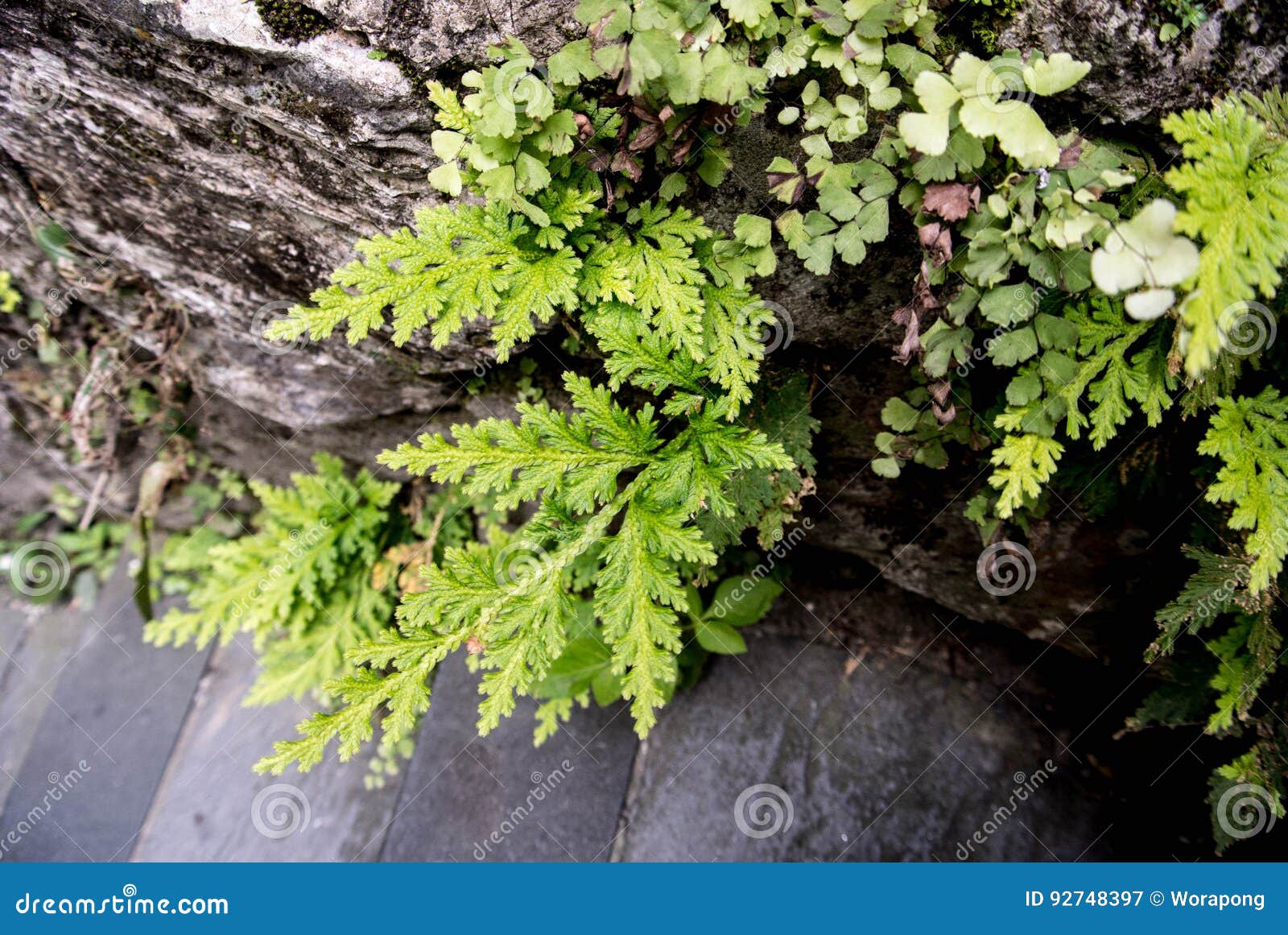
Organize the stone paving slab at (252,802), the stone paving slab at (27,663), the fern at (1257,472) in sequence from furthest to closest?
the stone paving slab at (27,663) → the stone paving slab at (252,802) → the fern at (1257,472)

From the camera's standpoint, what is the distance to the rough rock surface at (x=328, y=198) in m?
1.99

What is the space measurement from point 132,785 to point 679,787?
275 centimetres

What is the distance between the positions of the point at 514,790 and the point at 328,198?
8.22 feet

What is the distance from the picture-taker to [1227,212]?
61.2 inches

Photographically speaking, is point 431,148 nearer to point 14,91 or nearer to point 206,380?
point 14,91

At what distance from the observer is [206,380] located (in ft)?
10.9

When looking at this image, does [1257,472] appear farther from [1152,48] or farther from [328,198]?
[328,198]

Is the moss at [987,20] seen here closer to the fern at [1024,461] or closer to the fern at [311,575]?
the fern at [1024,461]

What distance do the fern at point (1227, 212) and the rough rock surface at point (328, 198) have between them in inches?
12.1

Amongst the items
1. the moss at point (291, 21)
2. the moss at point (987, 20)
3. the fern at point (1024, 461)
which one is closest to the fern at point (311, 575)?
the moss at point (291, 21)

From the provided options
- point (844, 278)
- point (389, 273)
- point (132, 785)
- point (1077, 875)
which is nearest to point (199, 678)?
point (132, 785)

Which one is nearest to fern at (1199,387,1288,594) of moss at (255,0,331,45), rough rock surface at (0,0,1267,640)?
rough rock surface at (0,0,1267,640)

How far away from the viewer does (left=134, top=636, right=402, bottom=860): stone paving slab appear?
11.3 ft

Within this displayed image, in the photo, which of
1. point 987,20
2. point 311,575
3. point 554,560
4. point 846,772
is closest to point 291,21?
point 554,560
